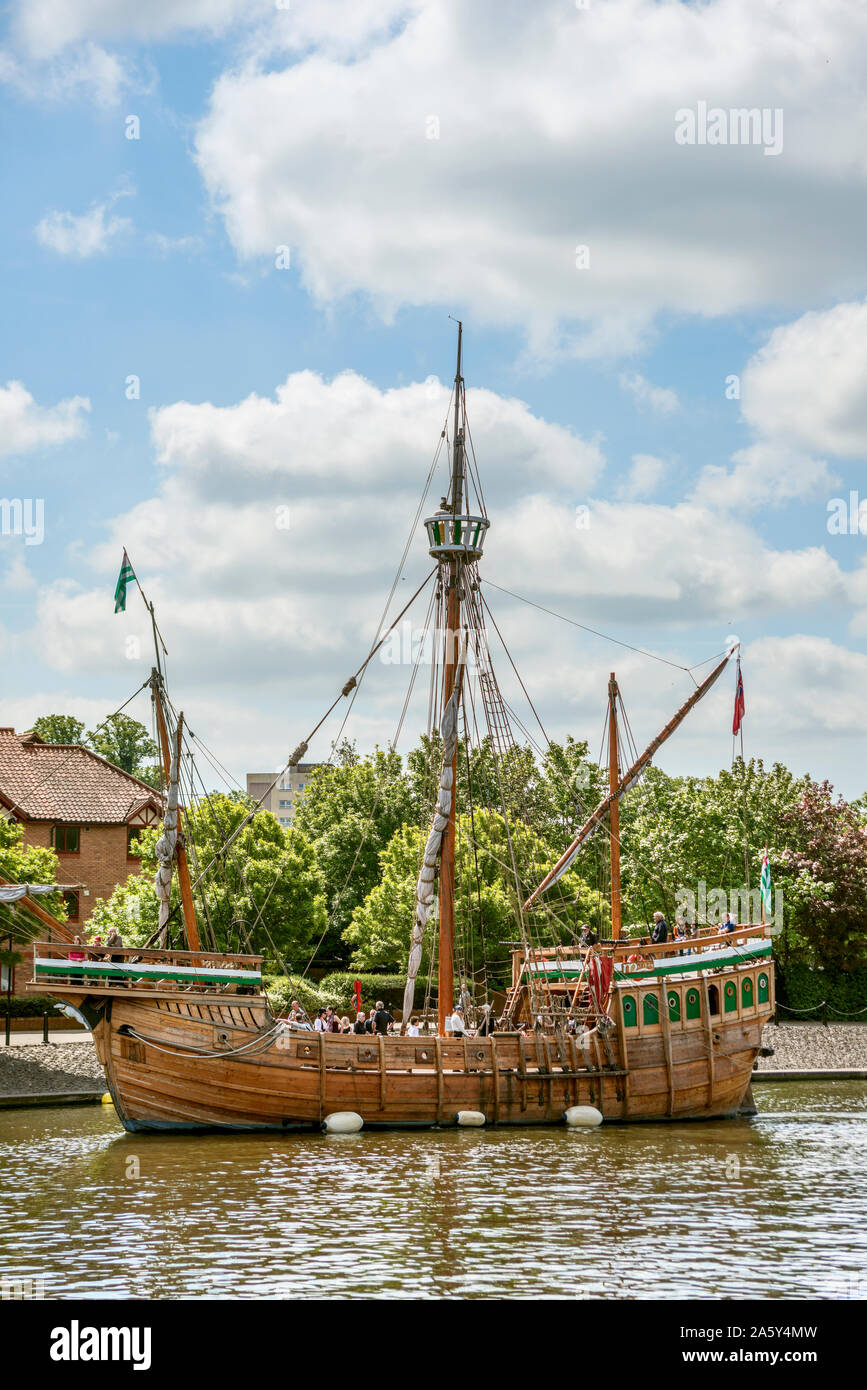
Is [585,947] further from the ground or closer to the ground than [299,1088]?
further from the ground

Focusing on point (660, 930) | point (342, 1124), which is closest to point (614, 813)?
point (660, 930)

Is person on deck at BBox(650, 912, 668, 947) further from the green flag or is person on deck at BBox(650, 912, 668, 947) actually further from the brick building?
the brick building

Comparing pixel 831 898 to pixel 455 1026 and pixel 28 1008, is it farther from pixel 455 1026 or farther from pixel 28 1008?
pixel 28 1008

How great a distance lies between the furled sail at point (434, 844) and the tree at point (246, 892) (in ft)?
48.1

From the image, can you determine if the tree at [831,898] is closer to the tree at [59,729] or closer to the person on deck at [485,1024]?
the person on deck at [485,1024]

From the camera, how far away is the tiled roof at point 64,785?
65.8m

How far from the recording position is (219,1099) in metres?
33.1

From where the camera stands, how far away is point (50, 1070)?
4016cm

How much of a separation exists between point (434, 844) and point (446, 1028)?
195 inches

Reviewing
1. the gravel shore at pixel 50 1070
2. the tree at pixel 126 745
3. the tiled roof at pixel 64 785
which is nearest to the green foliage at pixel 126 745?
the tree at pixel 126 745

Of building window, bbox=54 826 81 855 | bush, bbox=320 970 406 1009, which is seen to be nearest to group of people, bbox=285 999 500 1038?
bush, bbox=320 970 406 1009
